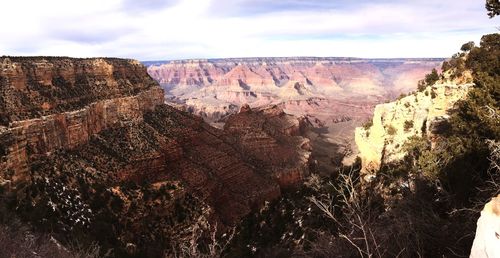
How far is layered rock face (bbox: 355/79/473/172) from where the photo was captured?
2792cm

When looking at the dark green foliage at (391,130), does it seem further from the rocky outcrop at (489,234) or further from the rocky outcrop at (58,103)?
the rocky outcrop at (489,234)

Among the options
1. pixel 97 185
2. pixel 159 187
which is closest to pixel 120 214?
pixel 97 185

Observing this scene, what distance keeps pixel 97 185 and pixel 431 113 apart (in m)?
23.4

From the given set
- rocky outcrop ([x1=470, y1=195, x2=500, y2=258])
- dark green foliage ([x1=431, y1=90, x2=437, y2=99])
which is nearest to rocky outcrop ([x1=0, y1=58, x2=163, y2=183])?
dark green foliage ([x1=431, y1=90, x2=437, y2=99])

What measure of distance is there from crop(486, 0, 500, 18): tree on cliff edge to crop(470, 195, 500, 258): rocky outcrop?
1417 cm

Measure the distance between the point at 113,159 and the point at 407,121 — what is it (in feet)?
73.4

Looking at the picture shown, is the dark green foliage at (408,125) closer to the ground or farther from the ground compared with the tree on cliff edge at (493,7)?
closer to the ground

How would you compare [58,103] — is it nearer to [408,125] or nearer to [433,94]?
[408,125]

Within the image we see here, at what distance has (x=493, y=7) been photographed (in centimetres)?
1792

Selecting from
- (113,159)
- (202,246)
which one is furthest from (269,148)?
(202,246)

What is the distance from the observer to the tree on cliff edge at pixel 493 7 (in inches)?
700

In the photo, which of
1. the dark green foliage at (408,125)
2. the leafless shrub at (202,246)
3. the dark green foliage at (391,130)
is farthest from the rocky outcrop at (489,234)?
the dark green foliage at (391,130)

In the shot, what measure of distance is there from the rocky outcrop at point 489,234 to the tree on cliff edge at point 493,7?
1417 cm

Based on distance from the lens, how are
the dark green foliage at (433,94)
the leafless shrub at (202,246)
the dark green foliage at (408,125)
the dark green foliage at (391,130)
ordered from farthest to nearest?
the dark green foliage at (391,130)
the dark green foliage at (408,125)
the dark green foliage at (433,94)
the leafless shrub at (202,246)
